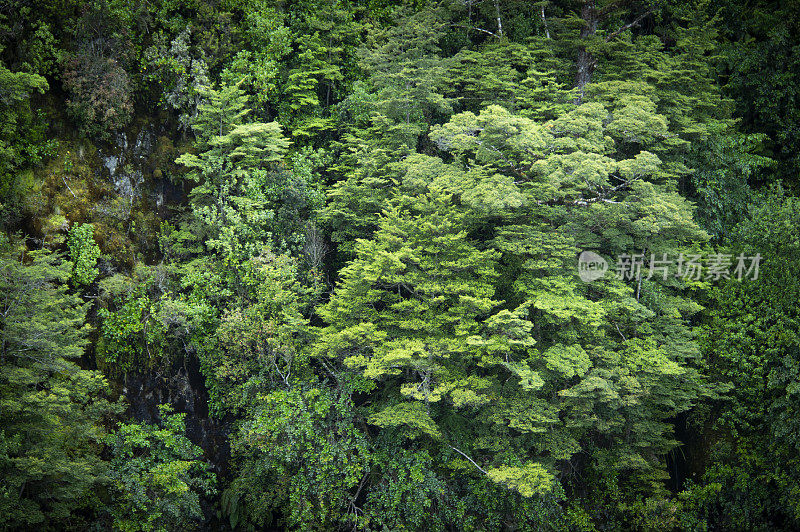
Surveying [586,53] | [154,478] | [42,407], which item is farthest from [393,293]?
[586,53]

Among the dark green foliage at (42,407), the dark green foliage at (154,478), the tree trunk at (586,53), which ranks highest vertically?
the tree trunk at (586,53)

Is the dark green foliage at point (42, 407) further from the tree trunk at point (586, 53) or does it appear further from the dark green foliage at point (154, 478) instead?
the tree trunk at point (586, 53)

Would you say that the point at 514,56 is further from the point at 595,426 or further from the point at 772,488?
the point at 772,488

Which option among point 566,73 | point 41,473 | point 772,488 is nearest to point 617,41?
point 566,73

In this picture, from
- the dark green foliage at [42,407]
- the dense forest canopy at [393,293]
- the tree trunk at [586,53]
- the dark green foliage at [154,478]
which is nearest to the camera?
the dark green foliage at [42,407]

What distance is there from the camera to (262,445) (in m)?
11.8

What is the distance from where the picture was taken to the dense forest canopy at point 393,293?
11.7 meters

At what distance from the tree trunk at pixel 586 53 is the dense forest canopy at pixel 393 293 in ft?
0.33

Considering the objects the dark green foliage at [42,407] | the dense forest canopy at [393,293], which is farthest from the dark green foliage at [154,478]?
the dark green foliage at [42,407]

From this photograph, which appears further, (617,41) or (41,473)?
(617,41)

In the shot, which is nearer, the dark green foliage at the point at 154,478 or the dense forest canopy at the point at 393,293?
the dark green foliage at the point at 154,478

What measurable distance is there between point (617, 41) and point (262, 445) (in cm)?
1229

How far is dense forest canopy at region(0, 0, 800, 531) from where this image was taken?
1166 cm

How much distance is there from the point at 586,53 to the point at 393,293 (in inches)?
313
